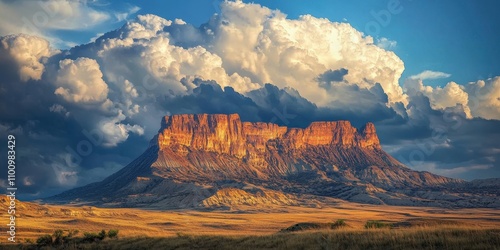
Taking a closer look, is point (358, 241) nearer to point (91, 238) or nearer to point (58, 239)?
point (91, 238)

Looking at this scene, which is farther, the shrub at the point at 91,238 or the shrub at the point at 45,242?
the shrub at the point at 45,242

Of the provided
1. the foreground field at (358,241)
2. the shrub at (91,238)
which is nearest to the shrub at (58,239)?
the shrub at (91,238)

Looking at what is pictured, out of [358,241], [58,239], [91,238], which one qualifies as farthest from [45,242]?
[358,241]

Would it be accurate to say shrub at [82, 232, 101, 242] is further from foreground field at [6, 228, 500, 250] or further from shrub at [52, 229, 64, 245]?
foreground field at [6, 228, 500, 250]

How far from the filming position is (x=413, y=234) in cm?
3089

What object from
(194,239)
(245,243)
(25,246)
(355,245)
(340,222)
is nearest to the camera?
(355,245)

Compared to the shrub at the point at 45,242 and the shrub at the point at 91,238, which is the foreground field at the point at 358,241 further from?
the shrub at the point at 45,242

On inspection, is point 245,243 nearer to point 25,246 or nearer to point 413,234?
point 413,234

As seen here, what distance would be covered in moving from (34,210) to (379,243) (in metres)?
192

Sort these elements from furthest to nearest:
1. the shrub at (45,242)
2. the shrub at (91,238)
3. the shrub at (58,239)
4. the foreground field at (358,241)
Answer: the shrub at (58,239), the shrub at (45,242), the shrub at (91,238), the foreground field at (358,241)

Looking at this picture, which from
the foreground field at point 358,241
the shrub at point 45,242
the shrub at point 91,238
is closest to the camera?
the foreground field at point 358,241

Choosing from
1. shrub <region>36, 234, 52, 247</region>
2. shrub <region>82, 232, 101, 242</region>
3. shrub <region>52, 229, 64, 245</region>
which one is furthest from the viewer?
shrub <region>52, 229, 64, 245</region>

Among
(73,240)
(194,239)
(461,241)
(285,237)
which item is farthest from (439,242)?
(73,240)

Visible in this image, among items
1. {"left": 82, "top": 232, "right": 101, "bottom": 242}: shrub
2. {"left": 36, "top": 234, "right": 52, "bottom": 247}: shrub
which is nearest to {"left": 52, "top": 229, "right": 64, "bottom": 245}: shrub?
{"left": 36, "top": 234, "right": 52, "bottom": 247}: shrub
